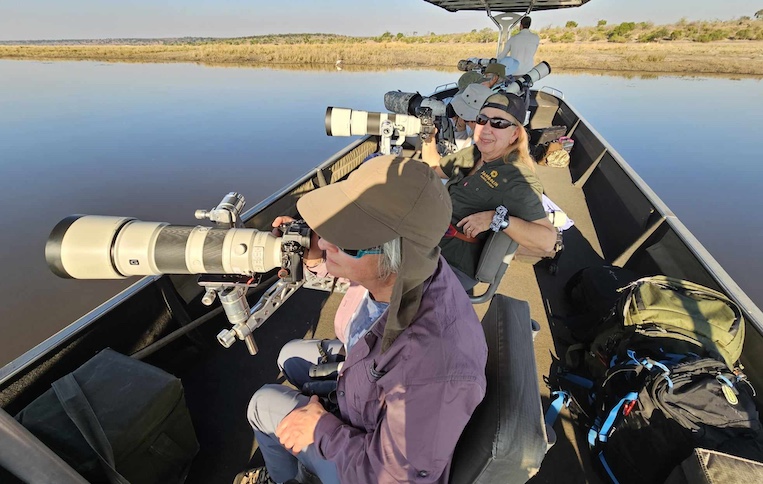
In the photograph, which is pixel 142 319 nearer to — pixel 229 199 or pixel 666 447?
pixel 229 199

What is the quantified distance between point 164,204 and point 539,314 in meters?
5.59

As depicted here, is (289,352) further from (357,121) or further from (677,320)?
(677,320)

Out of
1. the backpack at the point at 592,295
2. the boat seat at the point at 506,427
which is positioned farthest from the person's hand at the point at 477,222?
the backpack at the point at 592,295

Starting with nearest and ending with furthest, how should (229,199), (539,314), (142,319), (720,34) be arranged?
(229,199) → (142,319) → (539,314) → (720,34)

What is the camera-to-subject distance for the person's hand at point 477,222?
176cm

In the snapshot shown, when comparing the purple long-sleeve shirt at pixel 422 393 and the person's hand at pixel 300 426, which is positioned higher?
the purple long-sleeve shirt at pixel 422 393

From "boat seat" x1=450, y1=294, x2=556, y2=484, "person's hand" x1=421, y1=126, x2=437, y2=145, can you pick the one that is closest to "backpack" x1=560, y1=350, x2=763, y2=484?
"boat seat" x1=450, y1=294, x2=556, y2=484

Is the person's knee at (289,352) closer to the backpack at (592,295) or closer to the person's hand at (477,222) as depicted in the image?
the person's hand at (477,222)

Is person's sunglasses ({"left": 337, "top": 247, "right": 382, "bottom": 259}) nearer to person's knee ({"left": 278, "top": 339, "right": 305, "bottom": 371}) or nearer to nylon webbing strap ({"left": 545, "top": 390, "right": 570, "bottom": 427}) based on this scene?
person's knee ({"left": 278, "top": 339, "right": 305, "bottom": 371})

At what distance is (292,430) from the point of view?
1.11 meters

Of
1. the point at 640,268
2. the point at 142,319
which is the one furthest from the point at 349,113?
the point at 640,268

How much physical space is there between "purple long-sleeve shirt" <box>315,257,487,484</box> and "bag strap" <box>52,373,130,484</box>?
2.40ft

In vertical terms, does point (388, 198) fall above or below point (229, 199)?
above

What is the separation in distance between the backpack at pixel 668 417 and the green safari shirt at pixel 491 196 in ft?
2.85
